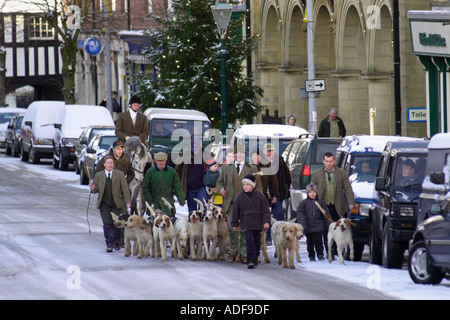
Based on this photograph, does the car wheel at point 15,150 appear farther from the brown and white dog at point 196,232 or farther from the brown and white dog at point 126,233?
the brown and white dog at point 196,232

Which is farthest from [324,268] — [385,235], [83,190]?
[83,190]

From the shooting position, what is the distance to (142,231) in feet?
58.3

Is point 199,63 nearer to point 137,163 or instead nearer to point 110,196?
point 137,163

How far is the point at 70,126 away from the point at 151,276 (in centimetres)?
2528

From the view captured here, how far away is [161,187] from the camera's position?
1866 cm

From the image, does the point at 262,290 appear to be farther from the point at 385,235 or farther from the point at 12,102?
the point at 12,102

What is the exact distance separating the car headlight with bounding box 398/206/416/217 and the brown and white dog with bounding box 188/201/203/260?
3147 mm

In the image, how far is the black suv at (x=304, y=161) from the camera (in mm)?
21969

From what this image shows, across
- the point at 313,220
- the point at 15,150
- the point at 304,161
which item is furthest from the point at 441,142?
the point at 15,150

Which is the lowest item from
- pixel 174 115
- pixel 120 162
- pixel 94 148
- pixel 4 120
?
pixel 120 162

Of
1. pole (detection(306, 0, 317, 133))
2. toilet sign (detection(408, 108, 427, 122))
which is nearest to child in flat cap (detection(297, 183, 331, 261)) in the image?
toilet sign (detection(408, 108, 427, 122))

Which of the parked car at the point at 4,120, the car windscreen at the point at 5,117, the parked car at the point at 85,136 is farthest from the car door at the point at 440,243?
the car windscreen at the point at 5,117

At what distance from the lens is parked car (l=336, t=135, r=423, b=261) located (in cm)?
1866

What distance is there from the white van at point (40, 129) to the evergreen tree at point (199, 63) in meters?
8.22
